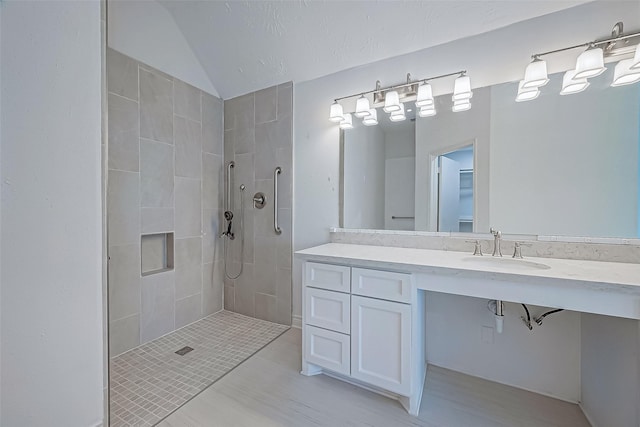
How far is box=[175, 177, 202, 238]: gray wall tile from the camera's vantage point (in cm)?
248

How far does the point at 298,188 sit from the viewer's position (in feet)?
8.28

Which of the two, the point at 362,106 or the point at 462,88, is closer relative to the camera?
the point at 462,88

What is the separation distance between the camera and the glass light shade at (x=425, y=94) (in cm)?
188

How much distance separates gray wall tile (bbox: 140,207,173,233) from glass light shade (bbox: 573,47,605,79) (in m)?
3.09

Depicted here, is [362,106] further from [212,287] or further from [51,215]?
[212,287]

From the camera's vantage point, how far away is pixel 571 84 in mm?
1526

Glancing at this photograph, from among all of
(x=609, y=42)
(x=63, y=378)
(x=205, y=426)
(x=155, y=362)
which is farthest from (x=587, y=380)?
(x=155, y=362)

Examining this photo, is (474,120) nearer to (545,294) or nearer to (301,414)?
(545,294)

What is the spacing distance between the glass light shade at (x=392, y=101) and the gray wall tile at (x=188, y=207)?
1947 millimetres

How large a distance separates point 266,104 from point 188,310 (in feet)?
7.22

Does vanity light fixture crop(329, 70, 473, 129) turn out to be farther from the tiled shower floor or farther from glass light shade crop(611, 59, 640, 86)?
the tiled shower floor

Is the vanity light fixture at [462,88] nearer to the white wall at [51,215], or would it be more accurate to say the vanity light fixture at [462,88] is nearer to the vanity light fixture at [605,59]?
the vanity light fixture at [605,59]

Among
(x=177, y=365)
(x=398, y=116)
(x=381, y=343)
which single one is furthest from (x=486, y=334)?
(x=177, y=365)

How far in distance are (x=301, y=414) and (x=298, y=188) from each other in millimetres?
1737
